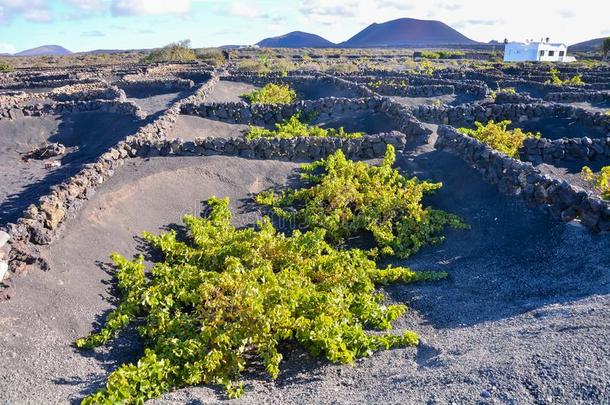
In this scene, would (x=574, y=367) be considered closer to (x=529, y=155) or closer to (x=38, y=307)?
(x=38, y=307)

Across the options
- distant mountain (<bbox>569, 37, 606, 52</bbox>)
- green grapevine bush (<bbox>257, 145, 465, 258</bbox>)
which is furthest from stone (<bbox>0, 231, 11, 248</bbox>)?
distant mountain (<bbox>569, 37, 606, 52</bbox>)

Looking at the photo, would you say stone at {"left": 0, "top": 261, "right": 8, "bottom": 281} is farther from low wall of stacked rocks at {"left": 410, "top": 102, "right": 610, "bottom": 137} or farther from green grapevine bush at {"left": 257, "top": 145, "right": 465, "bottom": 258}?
low wall of stacked rocks at {"left": 410, "top": 102, "right": 610, "bottom": 137}

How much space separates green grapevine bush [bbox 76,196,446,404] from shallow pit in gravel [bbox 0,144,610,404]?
0.21m

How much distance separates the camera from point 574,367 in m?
4.89

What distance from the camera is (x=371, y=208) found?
10.1 meters

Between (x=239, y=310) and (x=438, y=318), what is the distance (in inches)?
111

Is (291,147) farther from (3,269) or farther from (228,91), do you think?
→ (228,91)

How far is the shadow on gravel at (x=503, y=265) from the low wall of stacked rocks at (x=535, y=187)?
0.62 ft

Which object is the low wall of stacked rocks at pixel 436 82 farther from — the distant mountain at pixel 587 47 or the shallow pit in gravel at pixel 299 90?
the distant mountain at pixel 587 47

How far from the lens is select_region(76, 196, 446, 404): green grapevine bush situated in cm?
552

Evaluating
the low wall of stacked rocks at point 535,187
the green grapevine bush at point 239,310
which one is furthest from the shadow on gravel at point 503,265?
the green grapevine bush at point 239,310

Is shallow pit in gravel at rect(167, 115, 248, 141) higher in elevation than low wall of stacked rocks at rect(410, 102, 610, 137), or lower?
lower

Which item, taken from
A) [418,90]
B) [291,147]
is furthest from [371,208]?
[418,90]

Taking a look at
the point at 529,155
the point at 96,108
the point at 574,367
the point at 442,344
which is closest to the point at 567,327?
the point at 574,367
